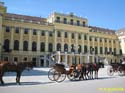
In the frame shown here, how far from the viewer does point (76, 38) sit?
4569cm

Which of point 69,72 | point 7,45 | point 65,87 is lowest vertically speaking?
point 65,87

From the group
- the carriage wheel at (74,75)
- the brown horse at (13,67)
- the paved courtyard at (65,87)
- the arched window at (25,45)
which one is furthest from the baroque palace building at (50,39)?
the paved courtyard at (65,87)

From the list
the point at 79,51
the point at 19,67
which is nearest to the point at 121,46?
the point at 79,51

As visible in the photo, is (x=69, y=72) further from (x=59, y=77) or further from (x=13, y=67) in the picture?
(x=13, y=67)

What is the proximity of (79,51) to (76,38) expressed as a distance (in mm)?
3255

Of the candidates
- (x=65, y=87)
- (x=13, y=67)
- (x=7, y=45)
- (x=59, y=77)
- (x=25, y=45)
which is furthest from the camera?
(x=25, y=45)

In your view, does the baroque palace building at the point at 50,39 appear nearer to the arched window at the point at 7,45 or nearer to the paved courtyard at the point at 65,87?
the arched window at the point at 7,45

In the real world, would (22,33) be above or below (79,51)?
above

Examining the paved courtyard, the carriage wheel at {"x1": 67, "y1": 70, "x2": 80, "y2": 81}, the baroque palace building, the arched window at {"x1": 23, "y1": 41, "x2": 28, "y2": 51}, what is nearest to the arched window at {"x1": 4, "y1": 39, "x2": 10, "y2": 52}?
the baroque palace building

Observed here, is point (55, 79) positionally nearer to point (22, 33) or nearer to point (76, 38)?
point (22, 33)

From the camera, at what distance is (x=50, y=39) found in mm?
42719

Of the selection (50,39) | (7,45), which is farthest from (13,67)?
(50,39)

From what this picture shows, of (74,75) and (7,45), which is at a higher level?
(7,45)

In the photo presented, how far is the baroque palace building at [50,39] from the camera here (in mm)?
37656
